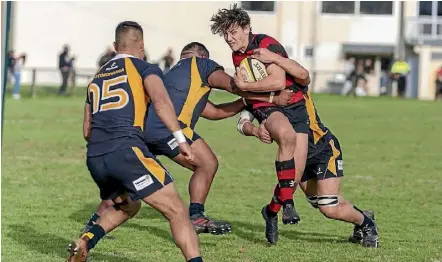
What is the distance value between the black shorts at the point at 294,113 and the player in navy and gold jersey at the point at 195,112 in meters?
0.08

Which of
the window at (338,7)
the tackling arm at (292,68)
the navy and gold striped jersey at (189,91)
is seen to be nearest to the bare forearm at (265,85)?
the tackling arm at (292,68)

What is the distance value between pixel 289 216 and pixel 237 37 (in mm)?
1645

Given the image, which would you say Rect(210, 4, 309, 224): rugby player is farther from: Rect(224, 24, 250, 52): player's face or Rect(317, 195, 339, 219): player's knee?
Rect(317, 195, 339, 219): player's knee

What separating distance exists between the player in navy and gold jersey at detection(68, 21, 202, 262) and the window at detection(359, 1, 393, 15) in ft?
164

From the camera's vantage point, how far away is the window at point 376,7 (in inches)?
2209

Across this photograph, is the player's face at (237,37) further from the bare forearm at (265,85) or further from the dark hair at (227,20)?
the bare forearm at (265,85)

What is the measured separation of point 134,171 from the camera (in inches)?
280

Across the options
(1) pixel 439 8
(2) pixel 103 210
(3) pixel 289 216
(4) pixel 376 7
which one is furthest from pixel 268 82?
(1) pixel 439 8

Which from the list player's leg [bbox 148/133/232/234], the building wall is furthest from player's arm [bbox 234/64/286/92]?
Result: the building wall

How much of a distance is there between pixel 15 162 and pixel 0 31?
31.0ft

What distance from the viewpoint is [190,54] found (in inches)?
389

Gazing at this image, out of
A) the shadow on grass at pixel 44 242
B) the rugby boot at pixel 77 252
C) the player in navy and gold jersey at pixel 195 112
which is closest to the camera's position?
the rugby boot at pixel 77 252

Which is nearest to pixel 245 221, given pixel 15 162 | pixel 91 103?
pixel 91 103

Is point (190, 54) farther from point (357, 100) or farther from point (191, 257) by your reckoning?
point (357, 100)
